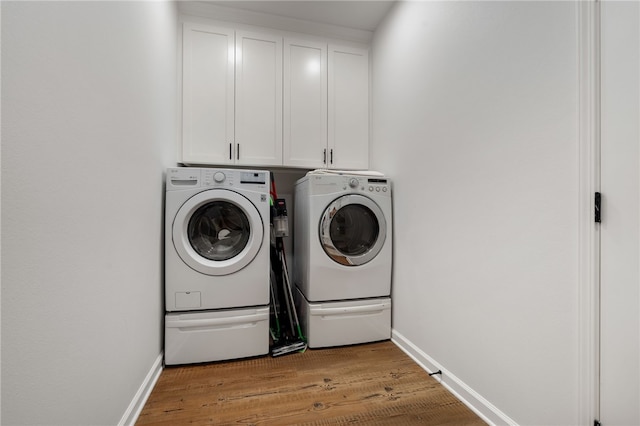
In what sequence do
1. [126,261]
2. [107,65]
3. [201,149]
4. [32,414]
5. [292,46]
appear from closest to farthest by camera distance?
[32,414] < [107,65] < [126,261] < [201,149] < [292,46]

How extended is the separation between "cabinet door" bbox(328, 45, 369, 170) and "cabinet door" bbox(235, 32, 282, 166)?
1.54 feet

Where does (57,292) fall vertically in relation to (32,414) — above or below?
above

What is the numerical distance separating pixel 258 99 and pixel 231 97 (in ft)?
0.70

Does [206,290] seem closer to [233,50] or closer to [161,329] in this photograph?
[161,329]

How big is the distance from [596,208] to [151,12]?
2196 mm

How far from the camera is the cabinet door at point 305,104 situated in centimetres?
226

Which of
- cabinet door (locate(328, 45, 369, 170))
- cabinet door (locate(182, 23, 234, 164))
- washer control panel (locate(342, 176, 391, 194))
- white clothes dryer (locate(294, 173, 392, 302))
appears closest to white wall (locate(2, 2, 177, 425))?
cabinet door (locate(182, 23, 234, 164))

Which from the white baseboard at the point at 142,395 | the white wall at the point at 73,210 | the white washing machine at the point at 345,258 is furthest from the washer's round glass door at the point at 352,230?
the white baseboard at the point at 142,395

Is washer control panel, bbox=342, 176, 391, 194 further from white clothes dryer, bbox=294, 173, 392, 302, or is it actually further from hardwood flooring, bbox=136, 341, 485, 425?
hardwood flooring, bbox=136, 341, 485, 425

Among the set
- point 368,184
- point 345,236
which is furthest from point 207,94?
point 345,236

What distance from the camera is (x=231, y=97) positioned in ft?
7.00

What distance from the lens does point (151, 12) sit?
1.45m

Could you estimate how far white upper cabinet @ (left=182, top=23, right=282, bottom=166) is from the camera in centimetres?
206

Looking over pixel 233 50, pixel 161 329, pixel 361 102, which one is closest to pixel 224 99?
pixel 233 50
